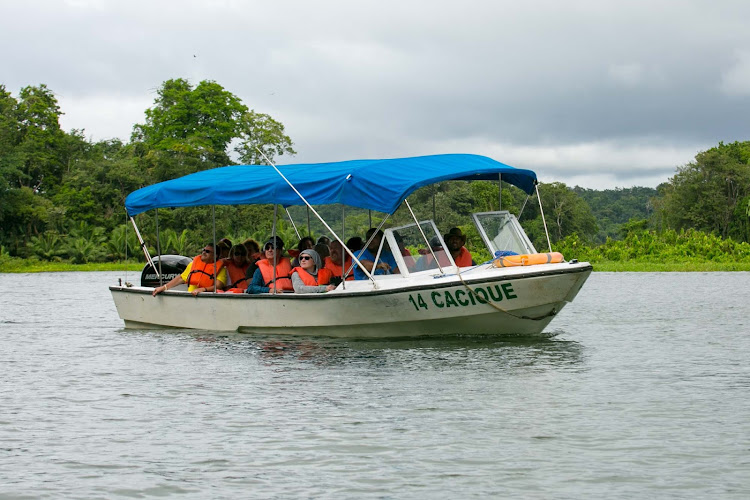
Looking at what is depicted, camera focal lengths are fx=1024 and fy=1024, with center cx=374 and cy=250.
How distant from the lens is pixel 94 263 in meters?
53.3

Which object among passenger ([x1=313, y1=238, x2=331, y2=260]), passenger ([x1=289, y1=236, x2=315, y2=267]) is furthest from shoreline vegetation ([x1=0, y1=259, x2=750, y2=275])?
passenger ([x1=289, y1=236, x2=315, y2=267])

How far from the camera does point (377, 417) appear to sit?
9438mm

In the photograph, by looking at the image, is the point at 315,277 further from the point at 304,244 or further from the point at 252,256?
the point at 252,256

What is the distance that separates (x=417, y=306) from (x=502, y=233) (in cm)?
187

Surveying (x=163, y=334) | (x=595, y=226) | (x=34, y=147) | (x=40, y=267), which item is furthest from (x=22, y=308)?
(x=595, y=226)

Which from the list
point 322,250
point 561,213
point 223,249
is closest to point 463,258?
point 322,250

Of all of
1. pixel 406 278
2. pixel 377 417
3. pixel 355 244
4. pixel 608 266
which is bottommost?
pixel 377 417

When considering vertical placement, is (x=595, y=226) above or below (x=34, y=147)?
below

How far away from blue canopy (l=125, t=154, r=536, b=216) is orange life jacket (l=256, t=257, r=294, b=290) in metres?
1.00

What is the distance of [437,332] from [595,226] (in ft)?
212

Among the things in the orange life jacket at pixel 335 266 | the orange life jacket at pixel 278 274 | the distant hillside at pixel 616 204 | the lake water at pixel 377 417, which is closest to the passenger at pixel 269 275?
the orange life jacket at pixel 278 274

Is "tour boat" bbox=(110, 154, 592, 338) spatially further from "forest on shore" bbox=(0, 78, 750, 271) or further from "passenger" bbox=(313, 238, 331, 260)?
"forest on shore" bbox=(0, 78, 750, 271)

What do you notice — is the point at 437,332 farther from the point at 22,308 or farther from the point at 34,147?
the point at 34,147

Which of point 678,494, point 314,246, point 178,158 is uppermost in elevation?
point 178,158
